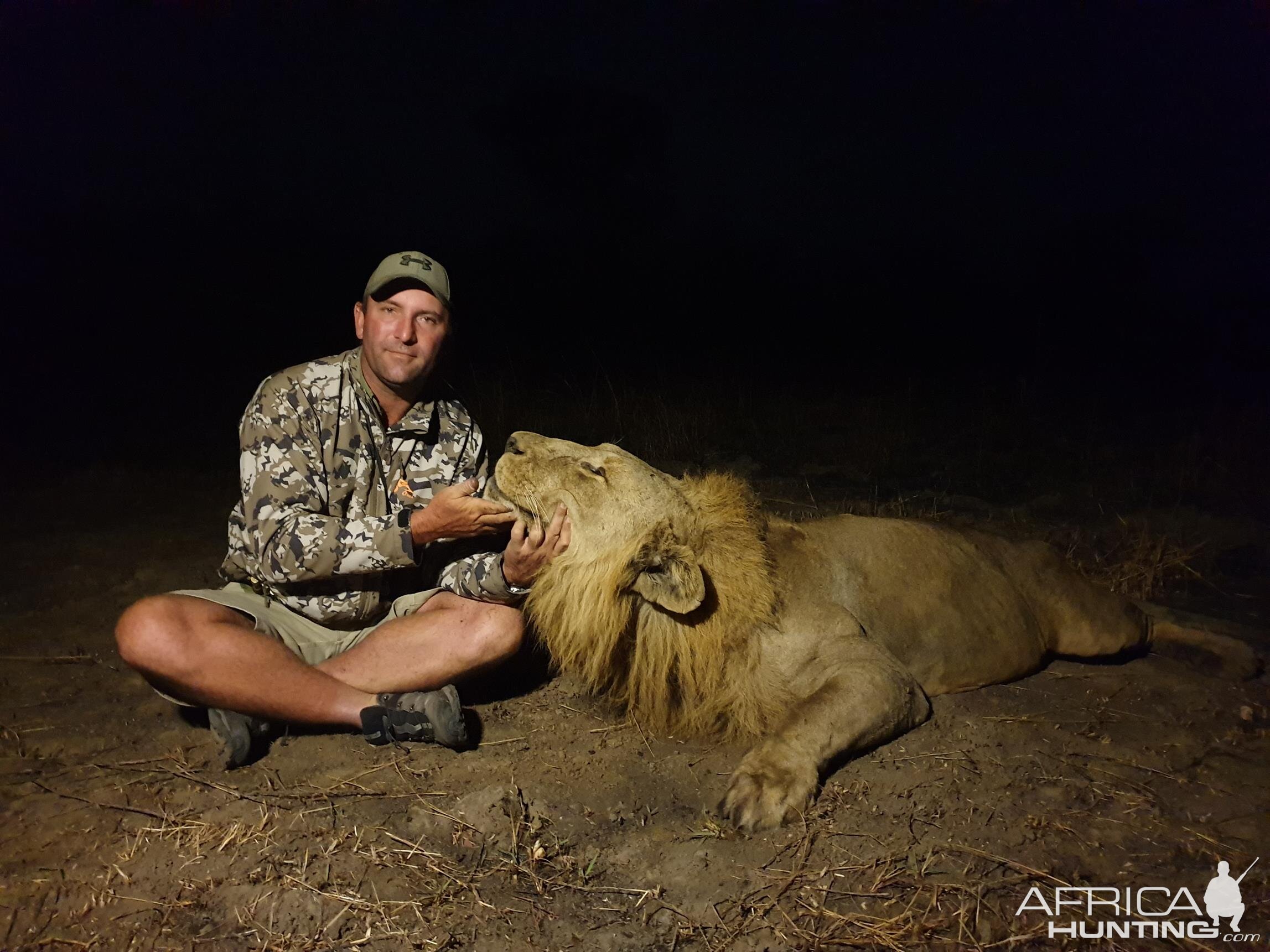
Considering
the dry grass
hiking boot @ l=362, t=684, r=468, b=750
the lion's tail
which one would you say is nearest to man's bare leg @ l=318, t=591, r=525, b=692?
hiking boot @ l=362, t=684, r=468, b=750

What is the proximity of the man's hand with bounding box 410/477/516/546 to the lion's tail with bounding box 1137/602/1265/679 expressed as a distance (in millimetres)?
2724

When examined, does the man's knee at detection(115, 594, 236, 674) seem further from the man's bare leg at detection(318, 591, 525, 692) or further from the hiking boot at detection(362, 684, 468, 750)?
the hiking boot at detection(362, 684, 468, 750)

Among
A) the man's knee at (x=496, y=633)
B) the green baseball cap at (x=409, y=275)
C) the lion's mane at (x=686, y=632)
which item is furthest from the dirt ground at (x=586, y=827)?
the green baseball cap at (x=409, y=275)

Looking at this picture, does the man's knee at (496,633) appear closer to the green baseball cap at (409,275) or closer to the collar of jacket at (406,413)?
the collar of jacket at (406,413)

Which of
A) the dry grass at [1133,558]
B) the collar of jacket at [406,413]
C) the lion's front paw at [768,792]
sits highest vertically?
the collar of jacket at [406,413]

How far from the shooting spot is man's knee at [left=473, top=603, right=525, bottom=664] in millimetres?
2992

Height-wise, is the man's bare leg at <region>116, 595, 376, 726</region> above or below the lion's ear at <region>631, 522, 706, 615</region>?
below

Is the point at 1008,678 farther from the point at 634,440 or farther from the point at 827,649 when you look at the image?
the point at 634,440

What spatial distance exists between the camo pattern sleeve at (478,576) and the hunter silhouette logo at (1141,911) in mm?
1703

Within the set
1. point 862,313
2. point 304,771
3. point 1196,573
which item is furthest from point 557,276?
point 304,771

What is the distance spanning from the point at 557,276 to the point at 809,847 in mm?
14493

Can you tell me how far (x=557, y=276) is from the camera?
1603 cm

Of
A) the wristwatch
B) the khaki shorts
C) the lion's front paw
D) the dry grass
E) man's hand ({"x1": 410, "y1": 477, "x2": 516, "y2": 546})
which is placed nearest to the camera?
the lion's front paw

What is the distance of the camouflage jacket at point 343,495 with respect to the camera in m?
2.75
